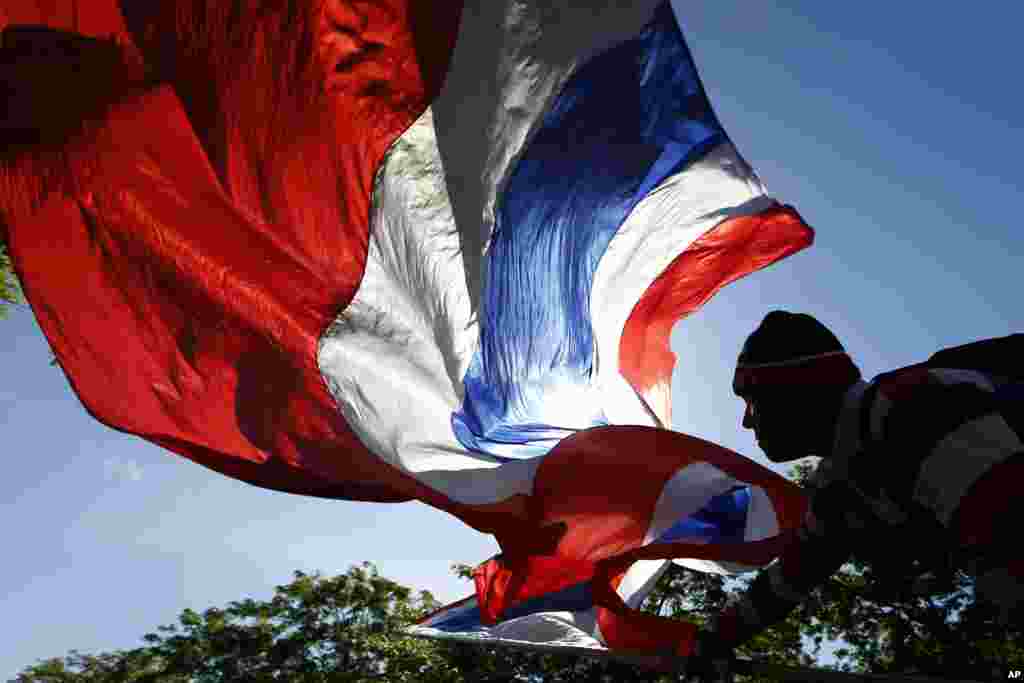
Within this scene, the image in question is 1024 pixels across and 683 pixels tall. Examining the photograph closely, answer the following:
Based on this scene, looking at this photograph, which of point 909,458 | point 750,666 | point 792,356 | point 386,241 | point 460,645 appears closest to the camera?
point 909,458

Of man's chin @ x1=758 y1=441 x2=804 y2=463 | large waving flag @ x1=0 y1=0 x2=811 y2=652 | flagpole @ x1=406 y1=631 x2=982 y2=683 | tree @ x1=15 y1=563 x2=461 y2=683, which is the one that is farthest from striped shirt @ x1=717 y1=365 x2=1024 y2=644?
tree @ x1=15 y1=563 x2=461 y2=683

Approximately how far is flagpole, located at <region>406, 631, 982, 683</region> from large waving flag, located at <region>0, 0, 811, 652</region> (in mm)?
117

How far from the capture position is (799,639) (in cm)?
1752

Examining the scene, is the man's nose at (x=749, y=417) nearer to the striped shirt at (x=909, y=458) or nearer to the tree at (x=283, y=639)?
the striped shirt at (x=909, y=458)

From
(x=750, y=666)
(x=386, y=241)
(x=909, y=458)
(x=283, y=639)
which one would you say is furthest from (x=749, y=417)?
(x=283, y=639)

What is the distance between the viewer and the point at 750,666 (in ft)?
8.50

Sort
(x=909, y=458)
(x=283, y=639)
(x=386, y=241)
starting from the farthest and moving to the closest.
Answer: (x=283, y=639), (x=386, y=241), (x=909, y=458)

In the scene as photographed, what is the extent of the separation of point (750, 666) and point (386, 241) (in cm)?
211

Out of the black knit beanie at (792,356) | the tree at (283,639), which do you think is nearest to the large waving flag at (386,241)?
the black knit beanie at (792,356)

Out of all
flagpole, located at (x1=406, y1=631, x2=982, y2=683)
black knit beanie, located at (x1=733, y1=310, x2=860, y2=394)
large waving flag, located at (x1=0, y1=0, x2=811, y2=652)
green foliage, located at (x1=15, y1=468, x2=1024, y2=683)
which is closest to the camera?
black knit beanie, located at (x1=733, y1=310, x2=860, y2=394)

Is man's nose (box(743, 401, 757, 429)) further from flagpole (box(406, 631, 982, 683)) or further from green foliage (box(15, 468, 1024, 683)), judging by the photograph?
green foliage (box(15, 468, 1024, 683))

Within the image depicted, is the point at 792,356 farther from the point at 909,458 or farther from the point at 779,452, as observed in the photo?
the point at 909,458

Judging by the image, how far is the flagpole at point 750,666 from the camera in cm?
217

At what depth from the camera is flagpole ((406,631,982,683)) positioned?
85.4 inches
